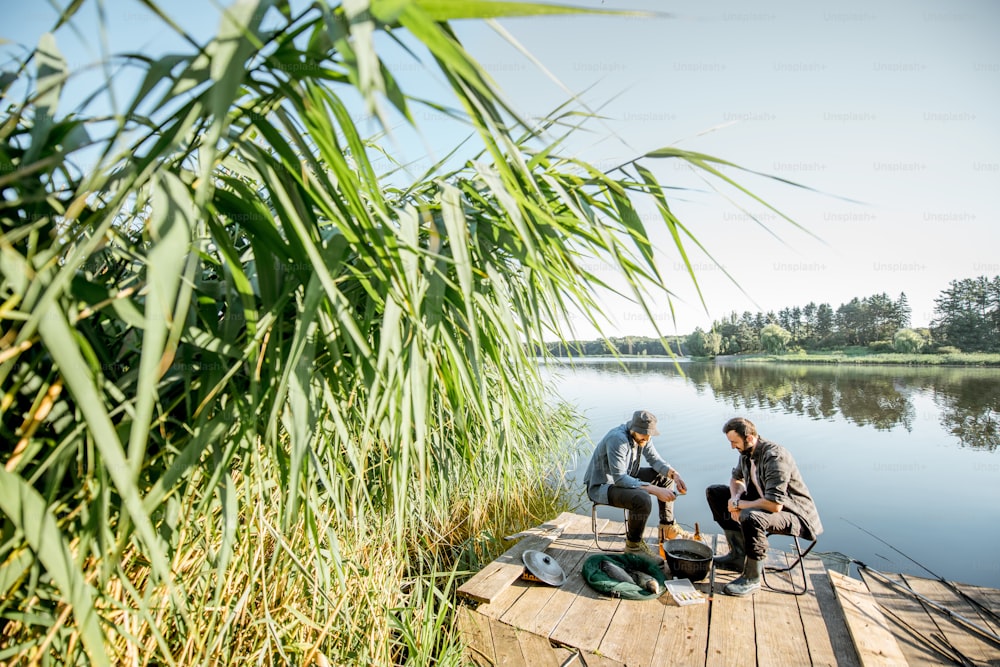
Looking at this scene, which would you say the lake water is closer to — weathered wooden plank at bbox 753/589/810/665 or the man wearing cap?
the man wearing cap

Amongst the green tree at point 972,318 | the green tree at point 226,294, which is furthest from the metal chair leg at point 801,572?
the green tree at point 972,318

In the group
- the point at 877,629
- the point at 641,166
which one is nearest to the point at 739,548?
the point at 877,629

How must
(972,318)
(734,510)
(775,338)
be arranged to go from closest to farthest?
(734,510) → (972,318) → (775,338)

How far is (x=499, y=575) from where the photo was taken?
10.2ft

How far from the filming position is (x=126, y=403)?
0.67 m

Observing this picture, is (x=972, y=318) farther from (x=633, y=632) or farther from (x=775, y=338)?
(x=633, y=632)

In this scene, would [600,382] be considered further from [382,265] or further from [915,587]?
[382,265]

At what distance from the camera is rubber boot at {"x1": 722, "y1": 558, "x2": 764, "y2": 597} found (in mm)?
2988

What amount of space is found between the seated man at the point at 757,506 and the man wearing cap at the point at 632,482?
461 mm

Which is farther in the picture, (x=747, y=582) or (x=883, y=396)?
(x=883, y=396)

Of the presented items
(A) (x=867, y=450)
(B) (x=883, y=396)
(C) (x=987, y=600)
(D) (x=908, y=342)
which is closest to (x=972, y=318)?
(D) (x=908, y=342)

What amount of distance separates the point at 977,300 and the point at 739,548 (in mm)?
41204

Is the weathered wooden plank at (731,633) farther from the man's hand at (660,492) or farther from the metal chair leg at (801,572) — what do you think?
the man's hand at (660,492)

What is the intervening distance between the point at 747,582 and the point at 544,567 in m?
1.32
